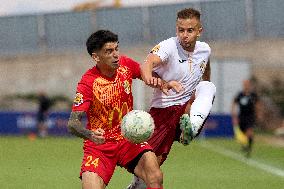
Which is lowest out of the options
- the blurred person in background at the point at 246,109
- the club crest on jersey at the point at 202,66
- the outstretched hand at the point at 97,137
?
the blurred person in background at the point at 246,109

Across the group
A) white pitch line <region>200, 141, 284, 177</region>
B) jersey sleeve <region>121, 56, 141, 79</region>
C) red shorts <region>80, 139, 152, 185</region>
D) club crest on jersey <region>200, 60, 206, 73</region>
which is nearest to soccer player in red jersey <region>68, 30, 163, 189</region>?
red shorts <region>80, 139, 152, 185</region>

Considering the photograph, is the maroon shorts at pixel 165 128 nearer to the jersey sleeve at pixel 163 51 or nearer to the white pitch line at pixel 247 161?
the jersey sleeve at pixel 163 51

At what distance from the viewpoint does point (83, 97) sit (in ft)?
35.9

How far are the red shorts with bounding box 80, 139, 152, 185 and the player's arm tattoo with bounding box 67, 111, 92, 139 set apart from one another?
337mm

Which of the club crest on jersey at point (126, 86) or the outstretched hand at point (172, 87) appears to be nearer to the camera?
the outstretched hand at point (172, 87)

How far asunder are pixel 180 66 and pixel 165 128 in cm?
83

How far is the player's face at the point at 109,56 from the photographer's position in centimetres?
1102

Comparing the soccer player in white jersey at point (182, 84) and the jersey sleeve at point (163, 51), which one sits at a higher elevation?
the jersey sleeve at point (163, 51)

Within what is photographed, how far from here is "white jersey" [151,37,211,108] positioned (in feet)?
38.9

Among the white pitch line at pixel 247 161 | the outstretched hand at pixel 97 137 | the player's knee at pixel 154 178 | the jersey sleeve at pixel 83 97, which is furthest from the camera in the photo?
the white pitch line at pixel 247 161

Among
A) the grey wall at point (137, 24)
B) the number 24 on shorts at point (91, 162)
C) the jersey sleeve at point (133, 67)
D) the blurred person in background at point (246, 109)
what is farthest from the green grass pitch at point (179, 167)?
the grey wall at point (137, 24)

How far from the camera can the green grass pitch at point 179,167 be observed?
1817 cm

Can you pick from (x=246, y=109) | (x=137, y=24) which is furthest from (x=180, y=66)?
(x=137, y=24)

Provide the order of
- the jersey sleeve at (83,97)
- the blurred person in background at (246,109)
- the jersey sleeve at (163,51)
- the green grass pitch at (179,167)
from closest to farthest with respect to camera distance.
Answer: the jersey sleeve at (83,97) → the jersey sleeve at (163,51) → the green grass pitch at (179,167) → the blurred person in background at (246,109)
